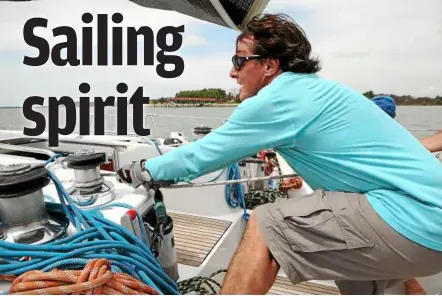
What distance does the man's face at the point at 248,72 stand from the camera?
1.37 m

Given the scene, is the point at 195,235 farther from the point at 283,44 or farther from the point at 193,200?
the point at 283,44

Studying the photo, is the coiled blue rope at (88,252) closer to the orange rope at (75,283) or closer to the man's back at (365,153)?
the orange rope at (75,283)

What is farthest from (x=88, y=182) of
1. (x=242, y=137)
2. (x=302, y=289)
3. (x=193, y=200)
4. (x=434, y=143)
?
(x=434, y=143)

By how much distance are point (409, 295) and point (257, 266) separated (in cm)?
96

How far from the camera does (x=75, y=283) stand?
709 millimetres

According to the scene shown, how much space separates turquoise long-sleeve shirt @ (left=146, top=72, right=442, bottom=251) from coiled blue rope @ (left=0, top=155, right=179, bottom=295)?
36cm

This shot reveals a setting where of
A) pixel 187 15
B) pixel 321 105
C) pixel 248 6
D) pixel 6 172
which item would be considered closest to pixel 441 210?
pixel 321 105

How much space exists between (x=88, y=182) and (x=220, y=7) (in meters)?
3.04

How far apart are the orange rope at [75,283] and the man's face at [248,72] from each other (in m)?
0.91

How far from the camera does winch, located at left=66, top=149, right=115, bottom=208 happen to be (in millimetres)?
1308

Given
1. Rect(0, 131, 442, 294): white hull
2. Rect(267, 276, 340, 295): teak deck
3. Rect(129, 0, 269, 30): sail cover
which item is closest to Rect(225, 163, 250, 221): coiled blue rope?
Rect(0, 131, 442, 294): white hull

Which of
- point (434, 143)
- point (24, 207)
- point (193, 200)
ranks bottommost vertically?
point (193, 200)

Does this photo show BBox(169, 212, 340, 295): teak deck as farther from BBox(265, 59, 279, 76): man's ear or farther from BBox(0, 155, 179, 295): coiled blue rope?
BBox(265, 59, 279, 76): man's ear

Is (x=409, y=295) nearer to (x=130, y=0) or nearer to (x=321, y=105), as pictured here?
(x=321, y=105)
